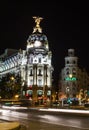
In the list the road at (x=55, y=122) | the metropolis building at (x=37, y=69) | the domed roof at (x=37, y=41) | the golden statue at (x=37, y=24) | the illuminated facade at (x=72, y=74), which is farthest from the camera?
the golden statue at (x=37, y=24)

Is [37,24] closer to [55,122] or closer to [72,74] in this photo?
[72,74]

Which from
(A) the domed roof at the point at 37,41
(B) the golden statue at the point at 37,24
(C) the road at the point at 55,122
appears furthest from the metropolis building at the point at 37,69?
(C) the road at the point at 55,122

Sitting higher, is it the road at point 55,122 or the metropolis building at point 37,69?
the metropolis building at point 37,69

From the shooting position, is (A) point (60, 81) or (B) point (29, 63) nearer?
(B) point (29, 63)

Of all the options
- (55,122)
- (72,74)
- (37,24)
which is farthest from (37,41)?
(55,122)

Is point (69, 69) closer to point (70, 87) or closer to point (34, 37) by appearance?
point (70, 87)

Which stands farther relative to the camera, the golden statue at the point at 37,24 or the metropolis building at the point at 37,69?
the golden statue at the point at 37,24

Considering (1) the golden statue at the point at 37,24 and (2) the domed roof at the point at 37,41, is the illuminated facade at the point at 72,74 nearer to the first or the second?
(2) the domed roof at the point at 37,41

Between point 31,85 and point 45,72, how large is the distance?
6.67 m

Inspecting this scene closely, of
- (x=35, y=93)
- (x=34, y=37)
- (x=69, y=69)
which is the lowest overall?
(x=35, y=93)

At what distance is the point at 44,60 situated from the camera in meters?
123

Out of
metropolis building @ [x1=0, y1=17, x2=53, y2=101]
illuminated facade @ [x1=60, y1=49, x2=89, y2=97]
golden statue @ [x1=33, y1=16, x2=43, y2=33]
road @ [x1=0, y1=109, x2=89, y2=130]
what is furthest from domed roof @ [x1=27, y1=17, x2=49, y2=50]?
road @ [x1=0, y1=109, x2=89, y2=130]

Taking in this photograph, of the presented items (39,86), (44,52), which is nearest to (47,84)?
(39,86)

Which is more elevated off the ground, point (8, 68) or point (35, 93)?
point (8, 68)
